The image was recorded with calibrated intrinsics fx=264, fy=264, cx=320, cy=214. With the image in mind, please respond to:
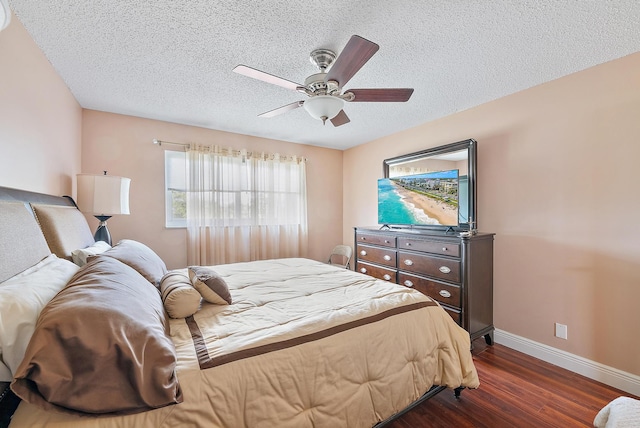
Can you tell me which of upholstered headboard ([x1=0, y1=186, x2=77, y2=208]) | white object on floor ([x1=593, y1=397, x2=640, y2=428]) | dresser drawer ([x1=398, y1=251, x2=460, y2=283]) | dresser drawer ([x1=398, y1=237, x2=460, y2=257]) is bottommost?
white object on floor ([x1=593, y1=397, x2=640, y2=428])

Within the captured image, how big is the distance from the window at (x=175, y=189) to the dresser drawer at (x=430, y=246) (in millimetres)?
2839

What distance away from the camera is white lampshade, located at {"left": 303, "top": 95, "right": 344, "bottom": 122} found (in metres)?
1.89

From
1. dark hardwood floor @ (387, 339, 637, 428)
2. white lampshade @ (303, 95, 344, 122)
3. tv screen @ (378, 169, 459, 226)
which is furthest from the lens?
tv screen @ (378, 169, 459, 226)

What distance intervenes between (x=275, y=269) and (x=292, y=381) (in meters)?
1.44

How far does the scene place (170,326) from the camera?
1340 millimetres

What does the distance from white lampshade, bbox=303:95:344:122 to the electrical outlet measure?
267 cm

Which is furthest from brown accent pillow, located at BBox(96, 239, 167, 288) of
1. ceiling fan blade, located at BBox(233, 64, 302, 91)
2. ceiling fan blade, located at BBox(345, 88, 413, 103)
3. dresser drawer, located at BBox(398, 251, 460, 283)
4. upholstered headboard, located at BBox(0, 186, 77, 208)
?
dresser drawer, located at BBox(398, 251, 460, 283)

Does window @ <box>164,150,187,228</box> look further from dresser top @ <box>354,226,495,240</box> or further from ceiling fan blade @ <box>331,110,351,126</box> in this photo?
dresser top @ <box>354,226,495,240</box>

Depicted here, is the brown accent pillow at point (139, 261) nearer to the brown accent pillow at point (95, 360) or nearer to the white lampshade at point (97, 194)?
the brown accent pillow at point (95, 360)

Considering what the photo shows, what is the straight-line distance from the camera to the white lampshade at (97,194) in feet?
7.95

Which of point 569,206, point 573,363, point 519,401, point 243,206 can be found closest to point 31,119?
point 243,206

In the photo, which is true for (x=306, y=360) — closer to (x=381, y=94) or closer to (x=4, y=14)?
(x=4, y=14)

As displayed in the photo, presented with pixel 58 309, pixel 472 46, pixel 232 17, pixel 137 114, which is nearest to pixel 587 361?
pixel 472 46

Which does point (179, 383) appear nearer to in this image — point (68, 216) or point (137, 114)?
point (68, 216)
